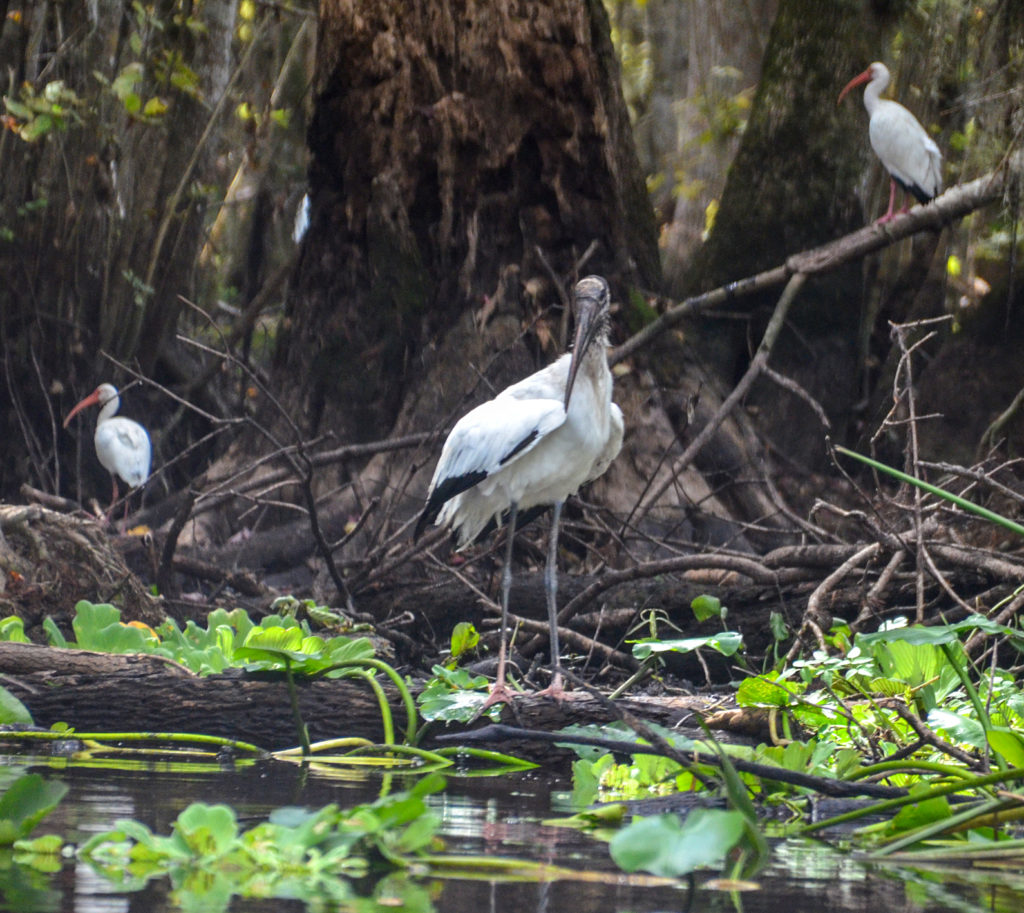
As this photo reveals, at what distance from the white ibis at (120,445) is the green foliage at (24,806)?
9.47 m

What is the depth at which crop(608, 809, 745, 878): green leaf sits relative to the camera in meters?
1.86

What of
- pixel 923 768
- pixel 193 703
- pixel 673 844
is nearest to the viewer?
pixel 673 844

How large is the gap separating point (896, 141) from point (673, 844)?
9015 millimetres

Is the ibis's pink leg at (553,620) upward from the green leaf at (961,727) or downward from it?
upward

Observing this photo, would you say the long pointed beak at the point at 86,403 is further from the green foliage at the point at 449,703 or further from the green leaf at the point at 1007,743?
the green leaf at the point at 1007,743

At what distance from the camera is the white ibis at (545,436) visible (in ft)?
18.3

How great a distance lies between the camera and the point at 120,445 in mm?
11570

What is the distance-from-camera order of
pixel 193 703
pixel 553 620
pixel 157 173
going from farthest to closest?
pixel 157 173 < pixel 553 620 < pixel 193 703

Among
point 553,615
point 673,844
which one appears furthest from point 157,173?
point 673,844

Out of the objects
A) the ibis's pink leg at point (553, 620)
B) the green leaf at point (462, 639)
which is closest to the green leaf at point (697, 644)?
the ibis's pink leg at point (553, 620)

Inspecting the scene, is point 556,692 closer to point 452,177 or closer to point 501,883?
point 501,883

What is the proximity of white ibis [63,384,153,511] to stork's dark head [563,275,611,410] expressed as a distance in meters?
6.34

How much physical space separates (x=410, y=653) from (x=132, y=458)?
585 cm

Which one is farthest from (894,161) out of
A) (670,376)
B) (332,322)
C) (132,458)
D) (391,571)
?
(132,458)
